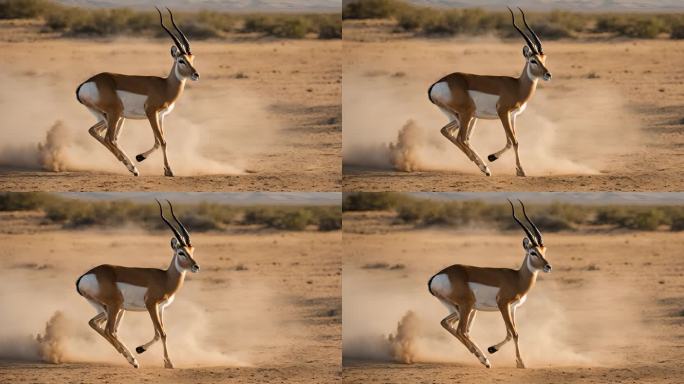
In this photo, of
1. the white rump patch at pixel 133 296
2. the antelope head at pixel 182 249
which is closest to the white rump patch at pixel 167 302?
the white rump patch at pixel 133 296

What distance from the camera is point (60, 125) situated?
13.2 metres

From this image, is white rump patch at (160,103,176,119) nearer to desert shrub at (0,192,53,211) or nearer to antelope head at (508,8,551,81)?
desert shrub at (0,192,53,211)

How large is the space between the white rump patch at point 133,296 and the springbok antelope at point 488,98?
10.1 feet

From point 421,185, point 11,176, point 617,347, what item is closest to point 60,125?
point 11,176

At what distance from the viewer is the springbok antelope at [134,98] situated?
1312 centimetres

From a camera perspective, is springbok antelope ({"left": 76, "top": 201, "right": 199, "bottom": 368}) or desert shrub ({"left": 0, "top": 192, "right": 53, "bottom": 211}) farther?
desert shrub ({"left": 0, "top": 192, "right": 53, "bottom": 211})

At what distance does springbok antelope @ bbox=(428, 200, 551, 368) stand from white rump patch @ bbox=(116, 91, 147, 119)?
10.0 feet

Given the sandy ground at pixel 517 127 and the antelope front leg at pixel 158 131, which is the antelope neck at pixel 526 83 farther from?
the antelope front leg at pixel 158 131

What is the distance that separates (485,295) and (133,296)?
3.09 m

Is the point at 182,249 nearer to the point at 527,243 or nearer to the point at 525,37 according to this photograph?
the point at 527,243

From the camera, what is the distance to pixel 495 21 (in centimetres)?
1330

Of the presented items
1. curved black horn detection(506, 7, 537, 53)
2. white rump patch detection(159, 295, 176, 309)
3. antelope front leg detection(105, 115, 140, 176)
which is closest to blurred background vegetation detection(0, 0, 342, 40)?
antelope front leg detection(105, 115, 140, 176)

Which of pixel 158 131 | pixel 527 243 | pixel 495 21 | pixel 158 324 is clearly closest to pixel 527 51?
pixel 495 21

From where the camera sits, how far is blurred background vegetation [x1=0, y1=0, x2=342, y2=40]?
43.5 feet
